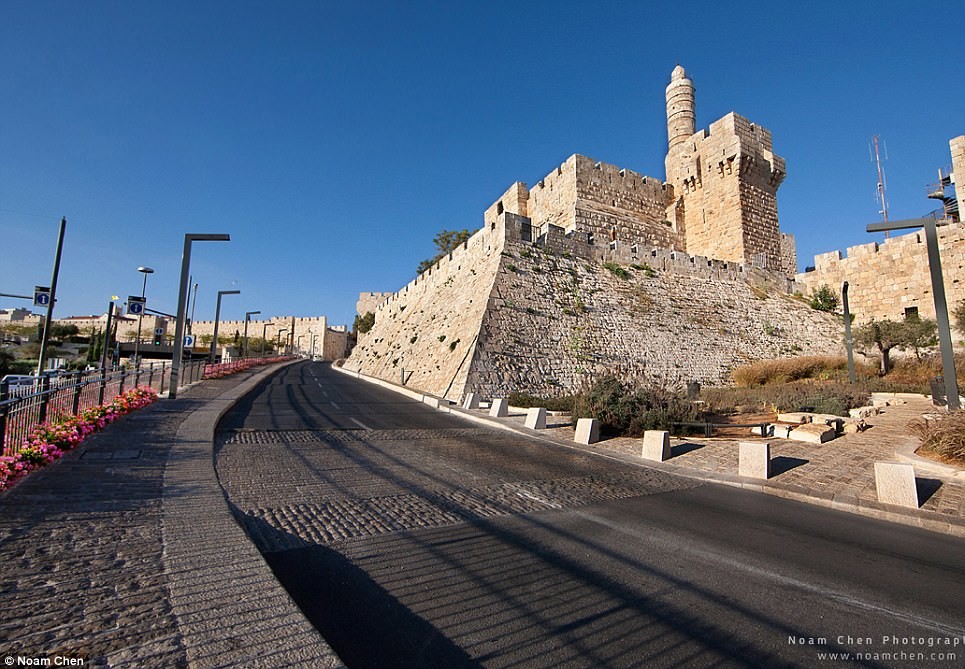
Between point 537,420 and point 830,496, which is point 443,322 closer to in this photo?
point 537,420

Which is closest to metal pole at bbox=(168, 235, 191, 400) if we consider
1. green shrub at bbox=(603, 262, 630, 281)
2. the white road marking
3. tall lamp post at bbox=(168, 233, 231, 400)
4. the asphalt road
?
tall lamp post at bbox=(168, 233, 231, 400)

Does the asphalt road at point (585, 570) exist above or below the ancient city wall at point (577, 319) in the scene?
below

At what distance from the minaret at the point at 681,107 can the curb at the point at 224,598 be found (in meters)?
35.5

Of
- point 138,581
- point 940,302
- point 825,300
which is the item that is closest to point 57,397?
point 138,581

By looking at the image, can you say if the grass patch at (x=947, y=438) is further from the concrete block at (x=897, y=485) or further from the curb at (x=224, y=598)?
the curb at (x=224, y=598)

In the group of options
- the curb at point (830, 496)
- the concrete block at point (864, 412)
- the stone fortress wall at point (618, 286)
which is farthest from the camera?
the stone fortress wall at point (618, 286)

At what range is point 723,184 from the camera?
93.1 feet

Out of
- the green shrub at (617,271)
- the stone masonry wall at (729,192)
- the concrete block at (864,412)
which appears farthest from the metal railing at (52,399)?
the stone masonry wall at (729,192)

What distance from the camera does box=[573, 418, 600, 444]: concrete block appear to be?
359 inches

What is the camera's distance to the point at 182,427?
27.0 ft

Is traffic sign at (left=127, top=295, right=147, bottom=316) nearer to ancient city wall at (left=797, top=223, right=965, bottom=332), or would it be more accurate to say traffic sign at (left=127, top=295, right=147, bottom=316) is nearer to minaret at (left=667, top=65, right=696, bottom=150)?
minaret at (left=667, top=65, right=696, bottom=150)

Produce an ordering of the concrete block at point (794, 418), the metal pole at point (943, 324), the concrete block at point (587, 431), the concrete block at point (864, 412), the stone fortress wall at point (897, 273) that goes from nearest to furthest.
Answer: the metal pole at point (943, 324) → the concrete block at point (587, 431) → the concrete block at point (794, 418) → the concrete block at point (864, 412) → the stone fortress wall at point (897, 273)

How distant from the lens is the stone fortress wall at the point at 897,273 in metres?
23.0

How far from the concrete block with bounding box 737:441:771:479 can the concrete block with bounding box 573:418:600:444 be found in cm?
296
